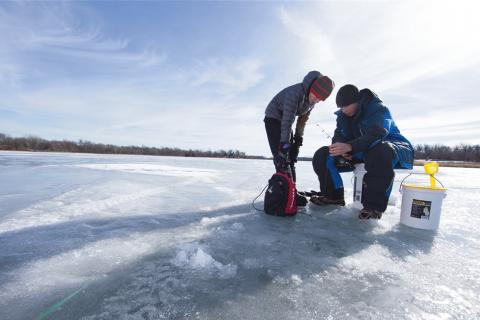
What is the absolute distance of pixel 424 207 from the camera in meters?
2.24

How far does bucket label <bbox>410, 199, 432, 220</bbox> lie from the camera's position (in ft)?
7.30

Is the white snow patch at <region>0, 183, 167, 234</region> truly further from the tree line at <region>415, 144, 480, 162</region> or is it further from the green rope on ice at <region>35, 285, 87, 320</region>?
the tree line at <region>415, 144, 480, 162</region>

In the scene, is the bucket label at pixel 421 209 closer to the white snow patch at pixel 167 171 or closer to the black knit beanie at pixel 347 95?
the black knit beanie at pixel 347 95

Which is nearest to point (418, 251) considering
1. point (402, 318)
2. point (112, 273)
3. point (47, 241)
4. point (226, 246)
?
point (402, 318)

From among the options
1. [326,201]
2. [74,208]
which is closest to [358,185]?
[326,201]

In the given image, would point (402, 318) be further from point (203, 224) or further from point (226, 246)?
point (203, 224)

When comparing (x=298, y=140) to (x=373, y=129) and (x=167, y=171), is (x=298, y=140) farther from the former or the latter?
(x=167, y=171)

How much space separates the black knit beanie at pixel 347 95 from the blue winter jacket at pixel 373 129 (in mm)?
98

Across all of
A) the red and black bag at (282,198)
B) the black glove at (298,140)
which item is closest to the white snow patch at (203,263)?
the red and black bag at (282,198)

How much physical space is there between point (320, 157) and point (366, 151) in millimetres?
673

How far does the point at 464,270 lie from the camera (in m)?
1.41

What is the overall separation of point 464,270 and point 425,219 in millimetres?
920

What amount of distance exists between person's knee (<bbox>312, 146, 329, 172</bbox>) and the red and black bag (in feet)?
→ 2.35

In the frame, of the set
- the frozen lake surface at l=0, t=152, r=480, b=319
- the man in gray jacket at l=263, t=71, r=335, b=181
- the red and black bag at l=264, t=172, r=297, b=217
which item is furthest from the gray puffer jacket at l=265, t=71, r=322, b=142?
the frozen lake surface at l=0, t=152, r=480, b=319
